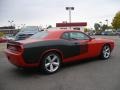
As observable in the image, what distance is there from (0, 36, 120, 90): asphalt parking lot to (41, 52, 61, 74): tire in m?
0.19

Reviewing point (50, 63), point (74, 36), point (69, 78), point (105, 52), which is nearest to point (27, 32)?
point (105, 52)

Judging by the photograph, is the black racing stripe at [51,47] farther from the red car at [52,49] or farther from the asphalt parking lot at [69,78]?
the asphalt parking lot at [69,78]

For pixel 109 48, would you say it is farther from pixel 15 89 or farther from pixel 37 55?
pixel 15 89

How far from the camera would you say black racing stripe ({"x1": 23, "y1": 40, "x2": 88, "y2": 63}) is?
6.61m

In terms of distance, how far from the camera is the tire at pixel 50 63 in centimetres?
691

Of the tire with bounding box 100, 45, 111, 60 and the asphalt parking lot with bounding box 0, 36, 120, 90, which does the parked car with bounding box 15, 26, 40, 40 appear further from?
the asphalt parking lot with bounding box 0, 36, 120, 90

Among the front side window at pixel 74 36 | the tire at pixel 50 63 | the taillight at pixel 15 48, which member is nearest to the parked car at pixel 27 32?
the front side window at pixel 74 36

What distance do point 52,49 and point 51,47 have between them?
72 millimetres

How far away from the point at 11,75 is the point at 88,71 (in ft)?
8.10

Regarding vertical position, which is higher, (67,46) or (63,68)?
(67,46)

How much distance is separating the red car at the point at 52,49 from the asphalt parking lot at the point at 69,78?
371 millimetres

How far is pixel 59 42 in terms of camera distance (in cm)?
741

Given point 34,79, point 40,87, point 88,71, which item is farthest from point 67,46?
point 40,87

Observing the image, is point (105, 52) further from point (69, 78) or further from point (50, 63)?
point (69, 78)
